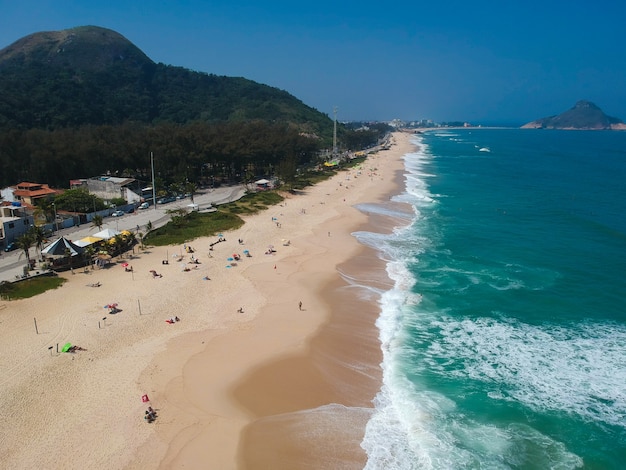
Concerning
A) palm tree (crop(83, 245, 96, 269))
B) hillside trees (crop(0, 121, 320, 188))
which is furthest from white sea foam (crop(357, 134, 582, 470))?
hillside trees (crop(0, 121, 320, 188))

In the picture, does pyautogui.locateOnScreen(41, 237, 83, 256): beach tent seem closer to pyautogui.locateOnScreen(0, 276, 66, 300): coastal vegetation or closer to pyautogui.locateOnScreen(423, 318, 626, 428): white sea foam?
pyautogui.locateOnScreen(0, 276, 66, 300): coastal vegetation

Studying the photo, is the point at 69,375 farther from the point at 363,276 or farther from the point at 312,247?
the point at 312,247

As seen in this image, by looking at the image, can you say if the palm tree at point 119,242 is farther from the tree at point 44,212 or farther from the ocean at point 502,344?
the ocean at point 502,344

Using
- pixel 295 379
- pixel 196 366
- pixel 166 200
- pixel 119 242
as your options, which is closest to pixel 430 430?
pixel 295 379

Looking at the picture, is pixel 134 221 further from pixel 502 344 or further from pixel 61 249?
pixel 502 344

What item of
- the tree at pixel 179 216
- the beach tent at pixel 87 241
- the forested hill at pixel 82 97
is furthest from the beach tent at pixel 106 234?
the forested hill at pixel 82 97

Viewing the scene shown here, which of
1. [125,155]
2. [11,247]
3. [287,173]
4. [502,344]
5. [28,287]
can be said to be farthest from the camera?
[287,173]
